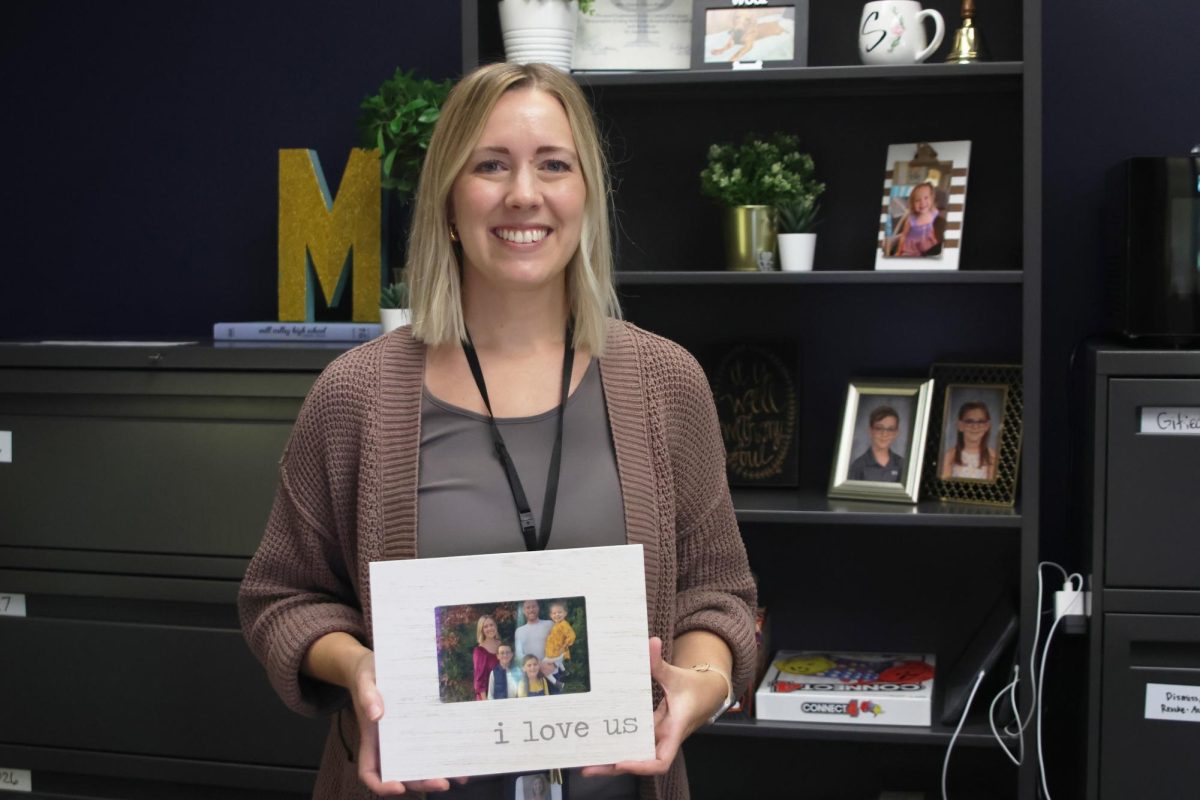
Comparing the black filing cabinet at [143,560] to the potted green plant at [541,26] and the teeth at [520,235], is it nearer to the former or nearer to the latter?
the potted green plant at [541,26]

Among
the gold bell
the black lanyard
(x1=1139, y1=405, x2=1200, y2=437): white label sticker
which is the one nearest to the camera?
the black lanyard

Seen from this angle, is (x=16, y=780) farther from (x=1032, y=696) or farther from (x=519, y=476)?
(x=1032, y=696)

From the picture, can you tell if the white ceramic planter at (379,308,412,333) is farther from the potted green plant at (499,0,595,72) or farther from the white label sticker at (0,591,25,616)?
the white label sticker at (0,591,25,616)

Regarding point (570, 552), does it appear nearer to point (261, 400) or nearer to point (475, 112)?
point (475, 112)

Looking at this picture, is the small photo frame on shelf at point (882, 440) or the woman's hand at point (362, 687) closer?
the woman's hand at point (362, 687)

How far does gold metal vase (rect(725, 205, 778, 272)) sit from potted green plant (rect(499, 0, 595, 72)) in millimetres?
428

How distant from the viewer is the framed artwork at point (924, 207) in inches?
97.0

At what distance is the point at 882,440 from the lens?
2555mm

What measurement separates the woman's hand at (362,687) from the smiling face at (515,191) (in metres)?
0.41

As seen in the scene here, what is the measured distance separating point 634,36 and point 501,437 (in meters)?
1.39

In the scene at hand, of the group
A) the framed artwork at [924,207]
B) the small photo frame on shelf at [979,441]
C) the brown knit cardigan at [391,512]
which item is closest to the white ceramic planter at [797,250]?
the framed artwork at [924,207]

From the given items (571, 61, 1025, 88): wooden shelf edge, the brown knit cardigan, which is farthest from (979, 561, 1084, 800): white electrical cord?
the brown knit cardigan

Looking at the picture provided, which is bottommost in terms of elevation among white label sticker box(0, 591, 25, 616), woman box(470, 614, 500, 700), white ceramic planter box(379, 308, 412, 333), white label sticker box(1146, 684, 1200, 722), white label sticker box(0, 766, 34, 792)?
white label sticker box(0, 766, 34, 792)

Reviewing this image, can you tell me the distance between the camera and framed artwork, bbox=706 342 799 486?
2.66m
